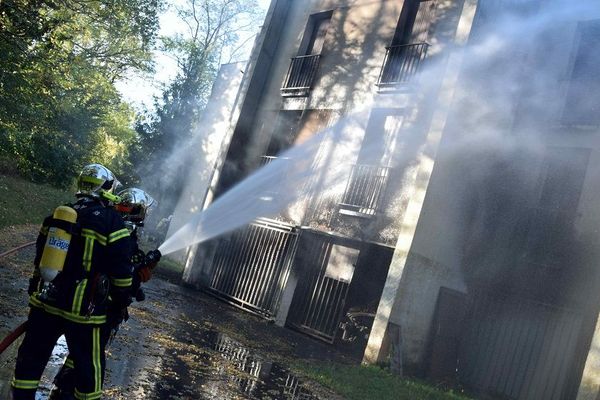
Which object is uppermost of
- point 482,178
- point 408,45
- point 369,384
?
point 408,45

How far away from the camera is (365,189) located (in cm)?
1130

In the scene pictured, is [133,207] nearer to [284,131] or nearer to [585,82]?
[585,82]

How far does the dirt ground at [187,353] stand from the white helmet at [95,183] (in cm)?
177

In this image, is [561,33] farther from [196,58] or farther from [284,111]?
[196,58]

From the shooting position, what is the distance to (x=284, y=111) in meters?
14.6

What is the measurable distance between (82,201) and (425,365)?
767 centimetres

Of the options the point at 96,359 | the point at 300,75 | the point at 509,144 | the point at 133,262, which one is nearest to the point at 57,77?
the point at 300,75

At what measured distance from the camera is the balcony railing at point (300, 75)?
13.9 meters

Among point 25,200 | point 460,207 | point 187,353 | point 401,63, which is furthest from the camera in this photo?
point 25,200

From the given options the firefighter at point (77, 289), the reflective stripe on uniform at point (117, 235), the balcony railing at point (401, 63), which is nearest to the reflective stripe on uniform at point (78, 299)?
the firefighter at point (77, 289)

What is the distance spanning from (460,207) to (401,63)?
12.2 ft

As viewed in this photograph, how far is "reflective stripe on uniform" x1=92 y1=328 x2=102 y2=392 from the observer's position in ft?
11.6

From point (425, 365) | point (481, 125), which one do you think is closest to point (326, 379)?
point (425, 365)

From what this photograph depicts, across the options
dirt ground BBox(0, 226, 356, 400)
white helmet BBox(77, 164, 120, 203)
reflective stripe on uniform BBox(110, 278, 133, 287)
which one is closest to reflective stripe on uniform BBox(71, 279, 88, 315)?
reflective stripe on uniform BBox(110, 278, 133, 287)
